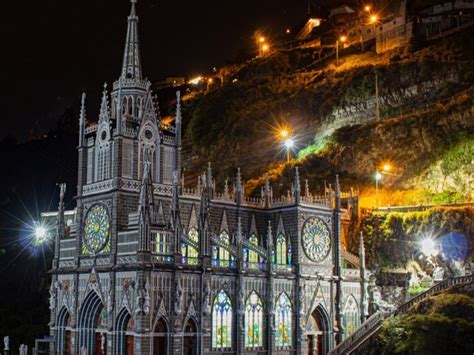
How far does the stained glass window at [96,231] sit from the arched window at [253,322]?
9.90 m

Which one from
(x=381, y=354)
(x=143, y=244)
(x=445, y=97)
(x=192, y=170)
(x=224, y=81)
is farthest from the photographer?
(x=224, y=81)

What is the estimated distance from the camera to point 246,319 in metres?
45.0

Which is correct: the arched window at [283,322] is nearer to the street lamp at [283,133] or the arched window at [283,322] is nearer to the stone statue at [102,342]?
the stone statue at [102,342]

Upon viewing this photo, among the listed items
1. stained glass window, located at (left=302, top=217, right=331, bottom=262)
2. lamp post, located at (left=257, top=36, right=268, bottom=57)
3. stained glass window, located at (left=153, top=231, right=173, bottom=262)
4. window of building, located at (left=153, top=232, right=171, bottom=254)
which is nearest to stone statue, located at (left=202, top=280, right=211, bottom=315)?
stained glass window, located at (left=153, top=231, right=173, bottom=262)

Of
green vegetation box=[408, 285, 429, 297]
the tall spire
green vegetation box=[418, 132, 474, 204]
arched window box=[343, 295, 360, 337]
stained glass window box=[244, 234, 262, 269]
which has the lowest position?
arched window box=[343, 295, 360, 337]

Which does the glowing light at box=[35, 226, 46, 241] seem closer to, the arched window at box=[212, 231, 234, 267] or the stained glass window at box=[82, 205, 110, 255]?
the stained glass window at box=[82, 205, 110, 255]

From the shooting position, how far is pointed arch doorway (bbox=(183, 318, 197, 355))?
41531 mm

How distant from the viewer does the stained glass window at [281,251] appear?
4861 centimetres

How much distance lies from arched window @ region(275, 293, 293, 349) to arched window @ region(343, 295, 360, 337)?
17.2ft

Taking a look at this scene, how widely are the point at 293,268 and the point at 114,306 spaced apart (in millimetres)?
13098

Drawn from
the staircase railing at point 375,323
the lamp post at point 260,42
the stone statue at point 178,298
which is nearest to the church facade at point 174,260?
the stone statue at point 178,298

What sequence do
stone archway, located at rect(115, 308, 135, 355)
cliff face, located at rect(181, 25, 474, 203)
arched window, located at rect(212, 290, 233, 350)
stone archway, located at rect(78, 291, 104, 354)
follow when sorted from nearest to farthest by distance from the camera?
stone archway, located at rect(115, 308, 135, 355) < arched window, located at rect(212, 290, 233, 350) < stone archway, located at rect(78, 291, 104, 354) < cliff face, located at rect(181, 25, 474, 203)

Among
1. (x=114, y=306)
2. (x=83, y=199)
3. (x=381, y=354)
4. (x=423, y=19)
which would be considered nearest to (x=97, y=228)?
(x=83, y=199)

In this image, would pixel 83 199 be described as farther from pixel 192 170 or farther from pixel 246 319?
pixel 192 170
